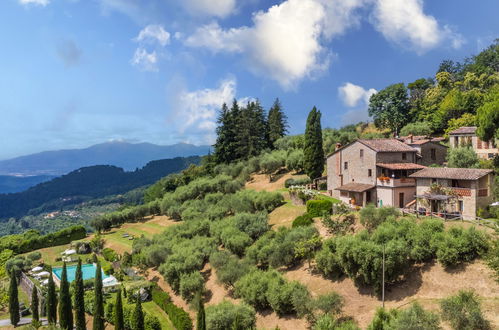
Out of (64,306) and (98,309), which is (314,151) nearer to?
(98,309)

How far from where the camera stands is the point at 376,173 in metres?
42.1

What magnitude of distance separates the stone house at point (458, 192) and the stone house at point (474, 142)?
21.6 m

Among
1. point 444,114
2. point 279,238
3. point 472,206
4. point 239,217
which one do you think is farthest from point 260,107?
point 472,206

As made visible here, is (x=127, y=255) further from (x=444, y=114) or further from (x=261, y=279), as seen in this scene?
(x=444, y=114)

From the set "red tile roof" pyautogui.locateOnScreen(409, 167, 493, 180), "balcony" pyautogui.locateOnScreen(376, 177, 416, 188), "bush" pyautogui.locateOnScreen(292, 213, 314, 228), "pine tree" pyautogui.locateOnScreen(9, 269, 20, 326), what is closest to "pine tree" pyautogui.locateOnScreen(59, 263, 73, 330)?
"pine tree" pyautogui.locateOnScreen(9, 269, 20, 326)

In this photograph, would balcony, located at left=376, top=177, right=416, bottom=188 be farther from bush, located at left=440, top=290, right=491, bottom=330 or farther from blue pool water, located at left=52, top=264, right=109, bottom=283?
blue pool water, located at left=52, top=264, right=109, bottom=283

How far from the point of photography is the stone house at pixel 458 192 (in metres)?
32.7

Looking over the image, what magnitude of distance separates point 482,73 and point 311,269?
80.9 meters

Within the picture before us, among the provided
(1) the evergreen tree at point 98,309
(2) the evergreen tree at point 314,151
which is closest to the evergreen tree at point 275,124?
(2) the evergreen tree at point 314,151

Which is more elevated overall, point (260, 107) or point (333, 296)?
point (260, 107)

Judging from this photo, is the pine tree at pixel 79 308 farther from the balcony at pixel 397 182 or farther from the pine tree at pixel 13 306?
the balcony at pixel 397 182

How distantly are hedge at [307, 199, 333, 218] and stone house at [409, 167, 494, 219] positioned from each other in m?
9.11

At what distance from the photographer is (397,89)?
8612 cm

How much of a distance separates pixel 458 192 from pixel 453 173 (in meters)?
2.06
